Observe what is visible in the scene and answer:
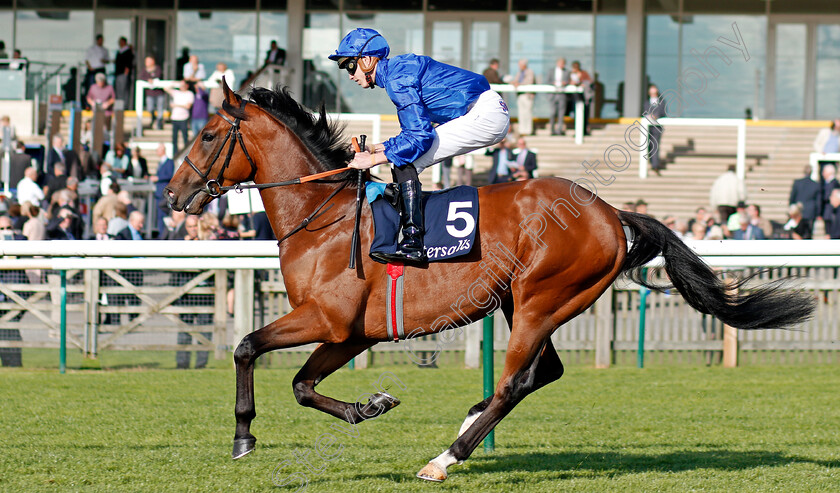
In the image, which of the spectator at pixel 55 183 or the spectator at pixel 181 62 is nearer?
the spectator at pixel 55 183

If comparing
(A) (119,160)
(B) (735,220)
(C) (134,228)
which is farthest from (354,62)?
(A) (119,160)

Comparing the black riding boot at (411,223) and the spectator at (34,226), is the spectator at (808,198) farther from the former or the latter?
the black riding boot at (411,223)

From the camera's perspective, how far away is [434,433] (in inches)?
224

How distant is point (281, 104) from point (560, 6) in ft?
50.5

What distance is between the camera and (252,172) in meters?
4.81

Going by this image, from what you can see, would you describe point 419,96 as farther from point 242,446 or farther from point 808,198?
point 808,198

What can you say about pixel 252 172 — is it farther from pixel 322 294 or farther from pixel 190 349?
pixel 190 349

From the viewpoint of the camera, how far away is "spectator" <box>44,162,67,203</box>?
1257 cm

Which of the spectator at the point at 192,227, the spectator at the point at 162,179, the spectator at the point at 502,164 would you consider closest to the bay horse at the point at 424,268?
the spectator at the point at 192,227

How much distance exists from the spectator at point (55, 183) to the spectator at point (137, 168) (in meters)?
1.11

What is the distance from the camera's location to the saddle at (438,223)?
4461 mm

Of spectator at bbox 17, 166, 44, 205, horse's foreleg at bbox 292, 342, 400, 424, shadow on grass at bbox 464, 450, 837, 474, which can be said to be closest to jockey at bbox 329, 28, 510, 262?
horse's foreleg at bbox 292, 342, 400, 424

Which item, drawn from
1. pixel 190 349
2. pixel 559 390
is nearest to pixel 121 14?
pixel 190 349

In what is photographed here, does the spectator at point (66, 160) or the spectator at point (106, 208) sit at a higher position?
the spectator at point (66, 160)
